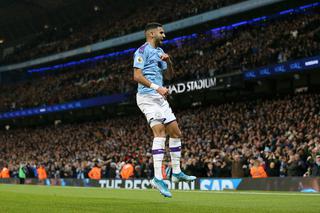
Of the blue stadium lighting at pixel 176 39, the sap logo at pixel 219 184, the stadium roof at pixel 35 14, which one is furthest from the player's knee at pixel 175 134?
the stadium roof at pixel 35 14

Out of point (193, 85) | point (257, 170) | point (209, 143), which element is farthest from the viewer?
point (193, 85)

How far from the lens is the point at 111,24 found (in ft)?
160

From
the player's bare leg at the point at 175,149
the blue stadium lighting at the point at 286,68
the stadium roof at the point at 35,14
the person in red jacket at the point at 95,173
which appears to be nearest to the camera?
the player's bare leg at the point at 175,149

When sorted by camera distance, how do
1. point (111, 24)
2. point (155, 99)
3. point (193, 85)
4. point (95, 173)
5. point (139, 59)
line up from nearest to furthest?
point (139, 59) < point (155, 99) < point (95, 173) < point (193, 85) < point (111, 24)

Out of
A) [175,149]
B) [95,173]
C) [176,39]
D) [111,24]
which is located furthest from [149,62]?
[111,24]

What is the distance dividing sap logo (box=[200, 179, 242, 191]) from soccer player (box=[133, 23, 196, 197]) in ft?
29.8

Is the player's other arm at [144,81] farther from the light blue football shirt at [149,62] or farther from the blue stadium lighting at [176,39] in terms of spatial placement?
the blue stadium lighting at [176,39]

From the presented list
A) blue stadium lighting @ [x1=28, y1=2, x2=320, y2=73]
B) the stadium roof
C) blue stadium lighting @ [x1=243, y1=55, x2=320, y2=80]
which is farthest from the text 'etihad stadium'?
the stadium roof

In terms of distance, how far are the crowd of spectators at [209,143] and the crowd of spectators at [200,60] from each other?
2369 millimetres

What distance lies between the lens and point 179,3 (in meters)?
42.7

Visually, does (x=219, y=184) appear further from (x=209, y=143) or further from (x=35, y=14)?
(x=35, y=14)

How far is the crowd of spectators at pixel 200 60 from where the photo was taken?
93.0 ft

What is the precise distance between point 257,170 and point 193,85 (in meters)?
14.5

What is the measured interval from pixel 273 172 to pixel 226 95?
16129 millimetres
